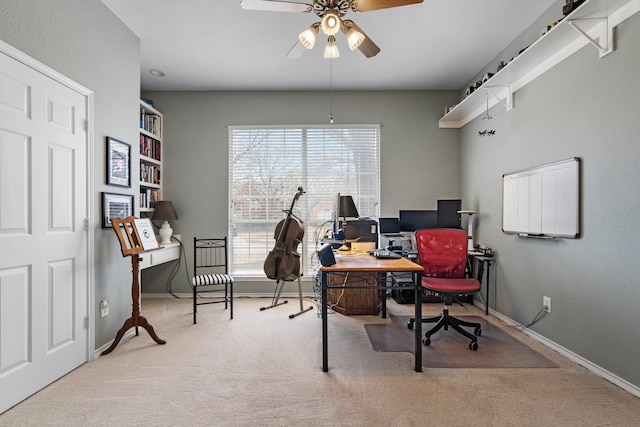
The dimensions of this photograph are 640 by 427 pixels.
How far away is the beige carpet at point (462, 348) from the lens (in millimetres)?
2391

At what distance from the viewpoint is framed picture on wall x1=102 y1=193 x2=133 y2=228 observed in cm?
264

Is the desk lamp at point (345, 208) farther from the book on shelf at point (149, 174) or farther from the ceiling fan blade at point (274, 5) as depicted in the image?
the book on shelf at point (149, 174)

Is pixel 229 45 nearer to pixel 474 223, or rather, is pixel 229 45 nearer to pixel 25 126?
pixel 25 126

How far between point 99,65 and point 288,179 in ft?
8.04

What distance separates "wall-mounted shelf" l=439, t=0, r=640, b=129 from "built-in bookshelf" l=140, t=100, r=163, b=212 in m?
4.03

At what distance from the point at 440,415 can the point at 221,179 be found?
3795 mm

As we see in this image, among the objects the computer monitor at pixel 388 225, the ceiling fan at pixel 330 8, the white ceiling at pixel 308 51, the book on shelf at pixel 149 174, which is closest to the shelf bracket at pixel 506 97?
the white ceiling at pixel 308 51

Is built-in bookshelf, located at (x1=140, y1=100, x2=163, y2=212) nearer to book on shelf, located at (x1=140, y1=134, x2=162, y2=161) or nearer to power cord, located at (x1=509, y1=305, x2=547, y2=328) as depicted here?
book on shelf, located at (x1=140, y1=134, x2=162, y2=161)

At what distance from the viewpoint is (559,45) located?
8.12ft

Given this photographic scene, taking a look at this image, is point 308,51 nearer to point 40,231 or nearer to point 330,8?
point 330,8

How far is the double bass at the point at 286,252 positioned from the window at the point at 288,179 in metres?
0.92

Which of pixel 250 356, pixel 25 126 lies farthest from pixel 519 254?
pixel 25 126

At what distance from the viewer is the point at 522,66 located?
2.82m

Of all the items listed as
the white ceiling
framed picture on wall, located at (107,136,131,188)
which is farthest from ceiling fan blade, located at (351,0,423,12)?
framed picture on wall, located at (107,136,131,188)
